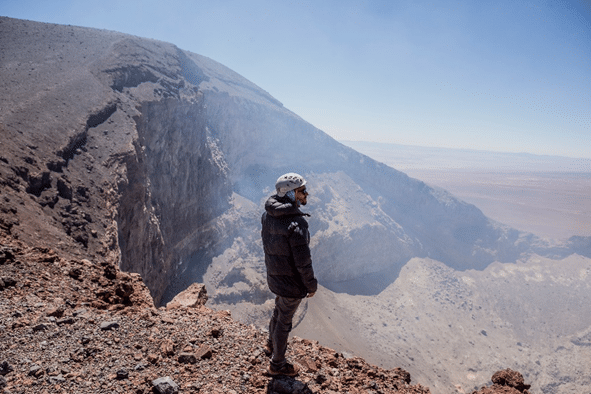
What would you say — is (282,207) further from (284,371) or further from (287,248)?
(284,371)

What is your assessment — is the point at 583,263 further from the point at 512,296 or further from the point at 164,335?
the point at 164,335

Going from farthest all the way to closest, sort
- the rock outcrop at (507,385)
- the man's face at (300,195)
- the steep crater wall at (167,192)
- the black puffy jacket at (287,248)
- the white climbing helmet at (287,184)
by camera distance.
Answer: the steep crater wall at (167,192)
the rock outcrop at (507,385)
the man's face at (300,195)
the white climbing helmet at (287,184)
the black puffy jacket at (287,248)

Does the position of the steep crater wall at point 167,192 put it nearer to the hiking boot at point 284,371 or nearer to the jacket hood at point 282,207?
the hiking boot at point 284,371

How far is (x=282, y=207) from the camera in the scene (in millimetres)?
4000

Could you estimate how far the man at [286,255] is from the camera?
4.01 meters

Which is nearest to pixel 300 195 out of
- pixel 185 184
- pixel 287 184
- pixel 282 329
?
pixel 287 184

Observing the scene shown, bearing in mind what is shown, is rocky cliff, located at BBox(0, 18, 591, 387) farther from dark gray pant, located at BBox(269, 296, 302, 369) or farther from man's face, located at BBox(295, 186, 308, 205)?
man's face, located at BBox(295, 186, 308, 205)

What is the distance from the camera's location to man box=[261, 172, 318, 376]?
401 cm

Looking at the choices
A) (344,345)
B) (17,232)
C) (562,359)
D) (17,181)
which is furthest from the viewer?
(562,359)

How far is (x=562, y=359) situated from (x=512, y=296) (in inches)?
421

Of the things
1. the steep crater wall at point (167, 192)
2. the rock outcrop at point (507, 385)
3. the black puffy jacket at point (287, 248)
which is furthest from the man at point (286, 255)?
the steep crater wall at point (167, 192)

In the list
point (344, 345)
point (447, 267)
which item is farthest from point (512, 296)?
point (344, 345)

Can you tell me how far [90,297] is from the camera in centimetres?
556

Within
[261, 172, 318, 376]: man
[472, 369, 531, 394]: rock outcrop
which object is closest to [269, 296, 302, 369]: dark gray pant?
[261, 172, 318, 376]: man
